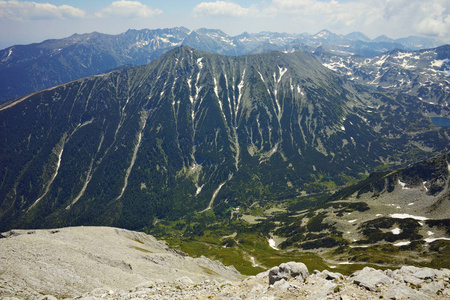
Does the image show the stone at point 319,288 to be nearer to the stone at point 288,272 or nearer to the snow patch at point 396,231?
the stone at point 288,272

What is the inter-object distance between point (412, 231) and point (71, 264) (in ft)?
661

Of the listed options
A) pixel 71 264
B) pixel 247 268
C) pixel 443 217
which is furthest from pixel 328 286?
pixel 443 217

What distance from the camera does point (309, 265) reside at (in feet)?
485

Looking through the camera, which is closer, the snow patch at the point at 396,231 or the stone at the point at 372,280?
the stone at the point at 372,280

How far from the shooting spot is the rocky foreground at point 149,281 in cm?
3769

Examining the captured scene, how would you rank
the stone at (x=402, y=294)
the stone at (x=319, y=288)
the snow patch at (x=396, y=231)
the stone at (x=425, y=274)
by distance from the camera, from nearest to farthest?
the stone at (x=402, y=294) < the stone at (x=319, y=288) < the stone at (x=425, y=274) < the snow patch at (x=396, y=231)

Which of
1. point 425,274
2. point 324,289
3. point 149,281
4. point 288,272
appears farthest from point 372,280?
point 149,281

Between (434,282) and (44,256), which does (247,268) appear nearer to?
(44,256)

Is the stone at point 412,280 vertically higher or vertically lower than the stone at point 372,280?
lower

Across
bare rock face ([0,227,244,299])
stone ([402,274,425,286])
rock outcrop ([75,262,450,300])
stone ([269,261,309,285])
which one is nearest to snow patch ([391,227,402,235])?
bare rock face ([0,227,244,299])

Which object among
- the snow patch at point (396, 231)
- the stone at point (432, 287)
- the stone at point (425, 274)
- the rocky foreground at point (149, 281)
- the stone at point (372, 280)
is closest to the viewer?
the stone at point (432, 287)

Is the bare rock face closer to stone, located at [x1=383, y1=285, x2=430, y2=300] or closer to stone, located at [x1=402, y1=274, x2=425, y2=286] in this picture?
stone, located at [x1=383, y1=285, x2=430, y2=300]

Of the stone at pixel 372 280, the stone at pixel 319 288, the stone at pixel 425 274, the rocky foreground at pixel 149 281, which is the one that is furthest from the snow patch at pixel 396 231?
the stone at pixel 319 288

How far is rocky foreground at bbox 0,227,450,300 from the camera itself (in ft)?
124
